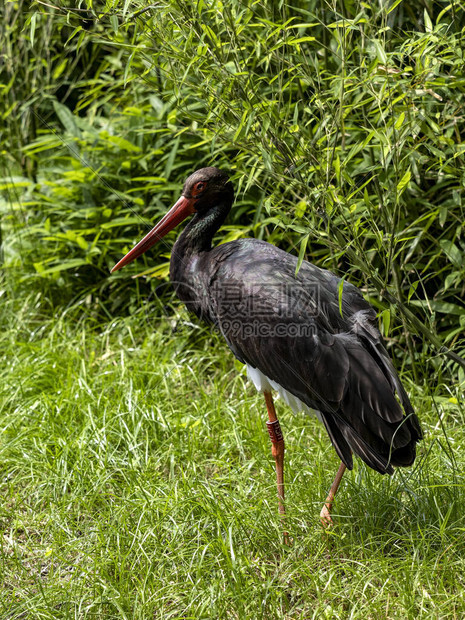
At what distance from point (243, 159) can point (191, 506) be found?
1.83 meters

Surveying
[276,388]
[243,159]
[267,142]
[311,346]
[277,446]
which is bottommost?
[277,446]

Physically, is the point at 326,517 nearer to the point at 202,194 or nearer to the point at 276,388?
the point at 276,388

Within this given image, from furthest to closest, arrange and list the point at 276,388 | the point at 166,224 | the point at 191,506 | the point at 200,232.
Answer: the point at 166,224 < the point at 200,232 < the point at 276,388 < the point at 191,506

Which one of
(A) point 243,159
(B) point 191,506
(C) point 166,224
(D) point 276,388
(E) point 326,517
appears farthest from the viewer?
(A) point 243,159

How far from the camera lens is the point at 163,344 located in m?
4.16

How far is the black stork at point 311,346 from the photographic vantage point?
8.36 ft

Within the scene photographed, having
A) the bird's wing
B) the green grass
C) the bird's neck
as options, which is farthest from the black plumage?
the green grass

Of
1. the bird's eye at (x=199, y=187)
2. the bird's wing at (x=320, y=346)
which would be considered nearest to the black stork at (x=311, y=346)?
the bird's wing at (x=320, y=346)

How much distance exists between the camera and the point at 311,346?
2.64m

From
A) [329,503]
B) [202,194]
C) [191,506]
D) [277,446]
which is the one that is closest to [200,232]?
[202,194]

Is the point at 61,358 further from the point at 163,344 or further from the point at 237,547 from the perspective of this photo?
the point at 237,547

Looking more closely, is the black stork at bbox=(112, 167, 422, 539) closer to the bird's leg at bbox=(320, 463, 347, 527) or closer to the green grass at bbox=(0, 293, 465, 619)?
the bird's leg at bbox=(320, 463, 347, 527)

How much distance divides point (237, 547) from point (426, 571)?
0.62m

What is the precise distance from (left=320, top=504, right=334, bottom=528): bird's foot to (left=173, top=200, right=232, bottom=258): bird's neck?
1.25m
